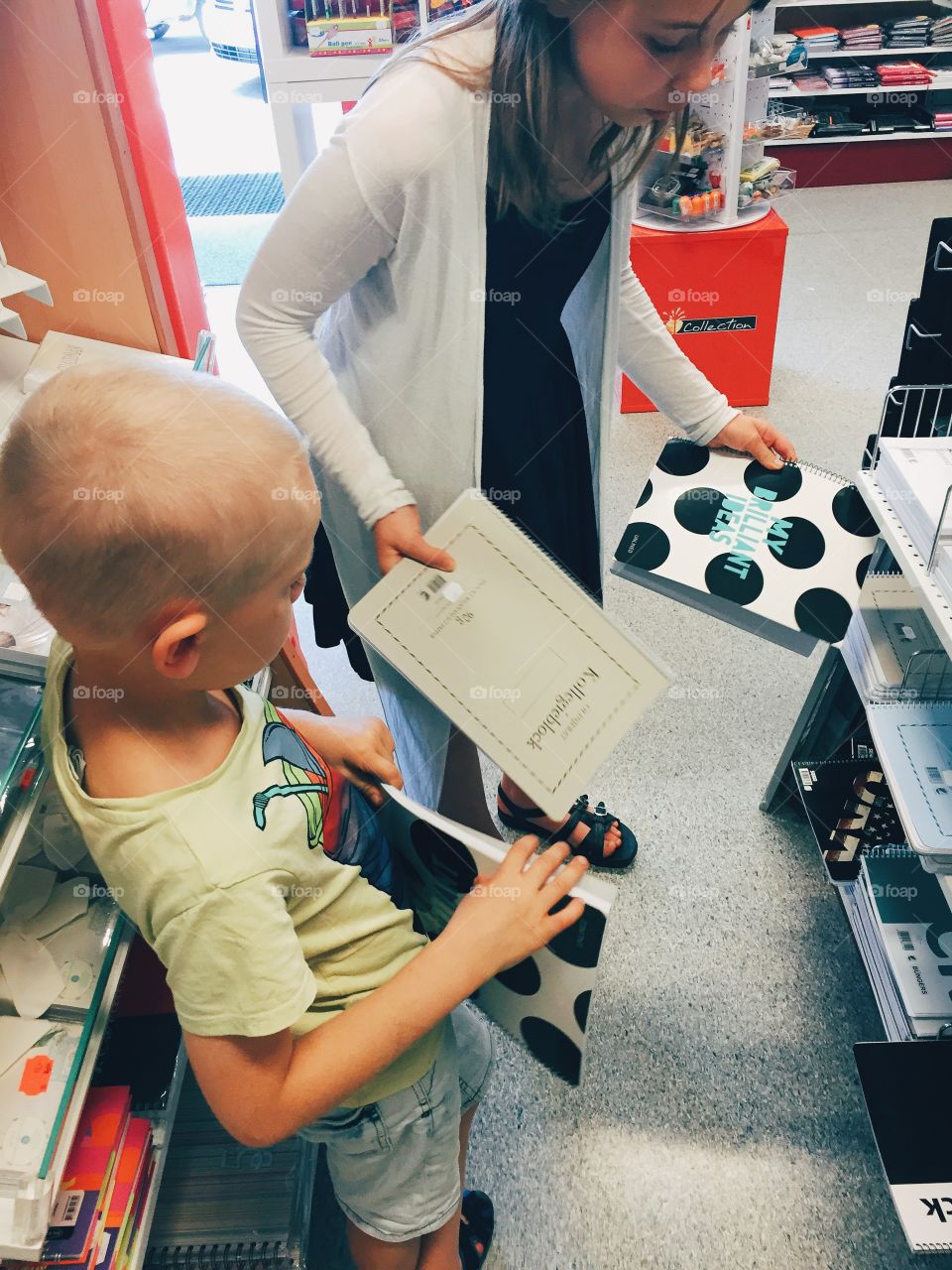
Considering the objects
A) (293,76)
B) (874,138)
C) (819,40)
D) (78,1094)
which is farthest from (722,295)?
(78,1094)

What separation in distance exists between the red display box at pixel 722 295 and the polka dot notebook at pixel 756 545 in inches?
71.5

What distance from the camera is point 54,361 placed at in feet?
4.91

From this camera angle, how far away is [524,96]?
1060mm

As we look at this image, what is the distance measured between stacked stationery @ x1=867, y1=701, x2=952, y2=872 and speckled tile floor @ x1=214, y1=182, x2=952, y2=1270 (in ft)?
1.73

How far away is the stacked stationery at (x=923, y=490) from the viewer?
4.13ft

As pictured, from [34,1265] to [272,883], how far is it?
553 millimetres

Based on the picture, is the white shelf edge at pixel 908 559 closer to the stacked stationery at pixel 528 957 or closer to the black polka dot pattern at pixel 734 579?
the black polka dot pattern at pixel 734 579

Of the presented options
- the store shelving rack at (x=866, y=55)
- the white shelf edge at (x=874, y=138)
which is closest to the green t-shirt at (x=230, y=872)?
the store shelving rack at (x=866, y=55)

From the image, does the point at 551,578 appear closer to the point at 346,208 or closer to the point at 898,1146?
the point at 346,208

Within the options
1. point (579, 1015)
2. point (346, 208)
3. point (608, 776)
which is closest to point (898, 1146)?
point (579, 1015)

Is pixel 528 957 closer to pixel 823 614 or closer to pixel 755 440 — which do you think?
pixel 823 614

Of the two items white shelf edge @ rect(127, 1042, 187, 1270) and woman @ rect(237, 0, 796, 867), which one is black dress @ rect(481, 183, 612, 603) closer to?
woman @ rect(237, 0, 796, 867)

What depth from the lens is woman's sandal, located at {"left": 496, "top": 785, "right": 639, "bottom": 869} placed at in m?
1.90

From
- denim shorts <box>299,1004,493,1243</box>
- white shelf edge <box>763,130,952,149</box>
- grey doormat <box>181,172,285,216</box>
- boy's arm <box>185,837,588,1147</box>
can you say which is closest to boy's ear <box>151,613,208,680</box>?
boy's arm <box>185,837,588,1147</box>
